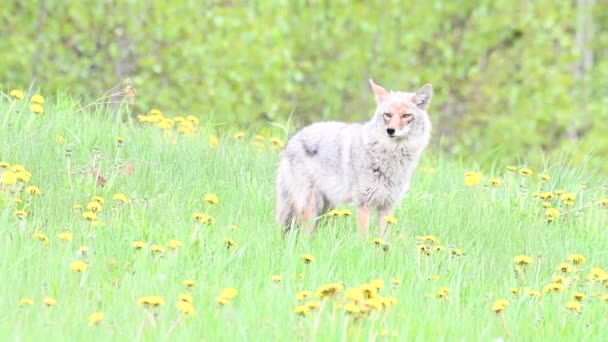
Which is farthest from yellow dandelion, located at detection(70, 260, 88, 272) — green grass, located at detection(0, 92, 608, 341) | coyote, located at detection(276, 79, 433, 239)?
coyote, located at detection(276, 79, 433, 239)

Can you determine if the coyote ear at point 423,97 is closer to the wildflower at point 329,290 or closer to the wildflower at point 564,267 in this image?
the wildflower at point 564,267

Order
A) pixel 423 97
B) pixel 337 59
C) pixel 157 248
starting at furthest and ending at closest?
1. pixel 337 59
2. pixel 423 97
3. pixel 157 248

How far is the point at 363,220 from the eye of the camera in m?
7.20

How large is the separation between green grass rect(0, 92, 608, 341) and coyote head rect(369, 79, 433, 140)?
60 centimetres

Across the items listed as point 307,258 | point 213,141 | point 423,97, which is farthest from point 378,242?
point 213,141

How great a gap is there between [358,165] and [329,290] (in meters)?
2.54

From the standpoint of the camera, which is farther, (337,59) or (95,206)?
(337,59)

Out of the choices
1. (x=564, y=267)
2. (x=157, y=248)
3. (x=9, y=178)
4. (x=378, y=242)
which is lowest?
(x=564, y=267)

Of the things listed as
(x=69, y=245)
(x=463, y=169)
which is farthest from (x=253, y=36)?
(x=69, y=245)

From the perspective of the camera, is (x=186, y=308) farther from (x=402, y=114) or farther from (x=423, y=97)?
(x=423, y=97)

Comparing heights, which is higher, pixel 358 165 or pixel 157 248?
pixel 358 165

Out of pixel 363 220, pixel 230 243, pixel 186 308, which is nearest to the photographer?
pixel 186 308

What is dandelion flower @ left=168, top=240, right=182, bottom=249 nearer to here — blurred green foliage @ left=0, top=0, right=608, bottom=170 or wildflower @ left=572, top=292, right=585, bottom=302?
wildflower @ left=572, top=292, right=585, bottom=302

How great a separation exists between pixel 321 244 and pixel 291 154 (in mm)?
1312
